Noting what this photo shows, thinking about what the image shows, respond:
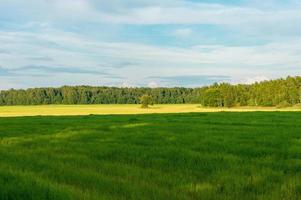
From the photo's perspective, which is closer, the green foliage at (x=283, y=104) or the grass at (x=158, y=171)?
the grass at (x=158, y=171)

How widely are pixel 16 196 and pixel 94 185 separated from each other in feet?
6.69

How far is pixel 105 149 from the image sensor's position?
619 inches

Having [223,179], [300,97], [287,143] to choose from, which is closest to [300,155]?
[287,143]

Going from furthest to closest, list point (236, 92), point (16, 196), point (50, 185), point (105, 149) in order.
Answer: point (236, 92), point (105, 149), point (50, 185), point (16, 196)

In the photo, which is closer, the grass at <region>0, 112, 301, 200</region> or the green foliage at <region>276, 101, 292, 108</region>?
the grass at <region>0, 112, 301, 200</region>

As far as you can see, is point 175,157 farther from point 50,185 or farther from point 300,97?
point 300,97

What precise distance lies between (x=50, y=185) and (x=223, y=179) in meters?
3.90

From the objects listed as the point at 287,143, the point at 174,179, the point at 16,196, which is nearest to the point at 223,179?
the point at 174,179

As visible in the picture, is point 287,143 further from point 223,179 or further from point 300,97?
point 300,97

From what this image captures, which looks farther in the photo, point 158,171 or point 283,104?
point 283,104

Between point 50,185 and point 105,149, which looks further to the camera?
point 105,149

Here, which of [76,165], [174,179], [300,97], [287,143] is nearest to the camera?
[174,179]

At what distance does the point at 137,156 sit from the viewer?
46.0ft

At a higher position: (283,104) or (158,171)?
(158,171)
